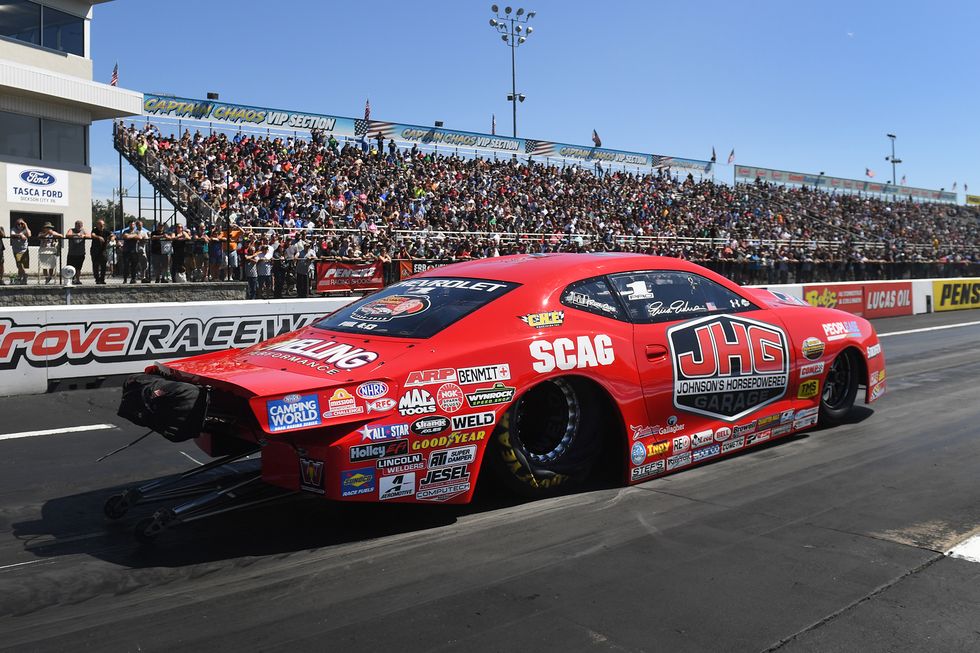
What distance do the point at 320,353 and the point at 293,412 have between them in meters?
0.71

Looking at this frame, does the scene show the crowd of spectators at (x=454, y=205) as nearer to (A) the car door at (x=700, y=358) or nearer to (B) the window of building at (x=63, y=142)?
(B) the window of building at (x=63, y=142)

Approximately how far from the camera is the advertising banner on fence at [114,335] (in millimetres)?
8938

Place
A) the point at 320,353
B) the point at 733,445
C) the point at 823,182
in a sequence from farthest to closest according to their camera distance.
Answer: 1. the point at 823,182
2. the point at 733,445
3. the point at 320,353

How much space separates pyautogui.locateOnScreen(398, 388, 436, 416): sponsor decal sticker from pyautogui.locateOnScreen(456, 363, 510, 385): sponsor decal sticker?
21 centimetres

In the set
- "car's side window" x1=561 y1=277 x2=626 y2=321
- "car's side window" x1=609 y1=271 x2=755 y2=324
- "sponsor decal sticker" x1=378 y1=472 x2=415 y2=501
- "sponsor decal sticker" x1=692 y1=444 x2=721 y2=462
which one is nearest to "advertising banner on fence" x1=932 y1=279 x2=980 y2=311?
"car's side window" x1=609 y1=271 x2=755 y2=324

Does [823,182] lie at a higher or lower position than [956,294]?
higher

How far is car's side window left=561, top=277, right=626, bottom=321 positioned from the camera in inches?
197

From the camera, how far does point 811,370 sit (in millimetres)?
6262

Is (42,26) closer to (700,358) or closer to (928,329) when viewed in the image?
(700,358)

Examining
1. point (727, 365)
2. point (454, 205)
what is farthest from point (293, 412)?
point (454, 205)

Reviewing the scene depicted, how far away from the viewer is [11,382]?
884 cm

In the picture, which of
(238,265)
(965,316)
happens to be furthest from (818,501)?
(965,316)

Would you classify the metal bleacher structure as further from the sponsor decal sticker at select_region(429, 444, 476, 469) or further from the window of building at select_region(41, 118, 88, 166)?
the sponsor decal sticker at select_region(429, 444, 476, 469)

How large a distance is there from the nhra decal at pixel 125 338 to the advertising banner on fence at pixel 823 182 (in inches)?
1632
